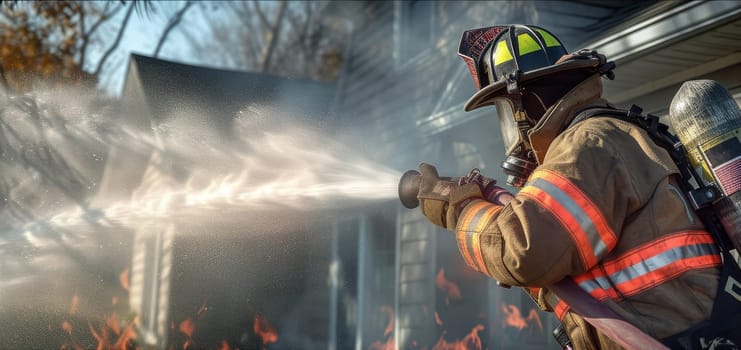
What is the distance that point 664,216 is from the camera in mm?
1984

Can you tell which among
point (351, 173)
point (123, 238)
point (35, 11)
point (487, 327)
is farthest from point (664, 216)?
point (35, 11)

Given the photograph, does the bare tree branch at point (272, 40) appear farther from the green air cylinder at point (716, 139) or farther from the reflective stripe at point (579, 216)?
the reflective stripe at point (579, 216)

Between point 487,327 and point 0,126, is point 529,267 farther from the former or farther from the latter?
point 0,126

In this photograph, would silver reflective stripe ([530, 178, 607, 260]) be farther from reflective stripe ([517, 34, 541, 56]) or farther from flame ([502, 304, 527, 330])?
flame ([502, 304, 527, 330])

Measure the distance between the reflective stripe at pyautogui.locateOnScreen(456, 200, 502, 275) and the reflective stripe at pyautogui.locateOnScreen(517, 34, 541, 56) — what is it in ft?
1.99

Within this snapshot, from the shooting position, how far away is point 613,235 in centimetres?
194

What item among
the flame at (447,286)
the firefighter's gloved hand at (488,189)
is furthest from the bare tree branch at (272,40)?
the firefighter's gloved hand at (488,189)

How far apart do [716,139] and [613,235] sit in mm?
462

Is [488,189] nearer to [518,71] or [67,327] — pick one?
[518,71]

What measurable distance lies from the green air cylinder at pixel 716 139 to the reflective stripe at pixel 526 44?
1.77 ft

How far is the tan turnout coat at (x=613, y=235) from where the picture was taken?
1.91 meters

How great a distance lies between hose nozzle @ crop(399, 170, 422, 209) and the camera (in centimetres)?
265

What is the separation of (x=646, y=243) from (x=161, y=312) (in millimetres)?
9646

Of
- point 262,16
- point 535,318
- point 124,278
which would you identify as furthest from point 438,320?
point 262,16
